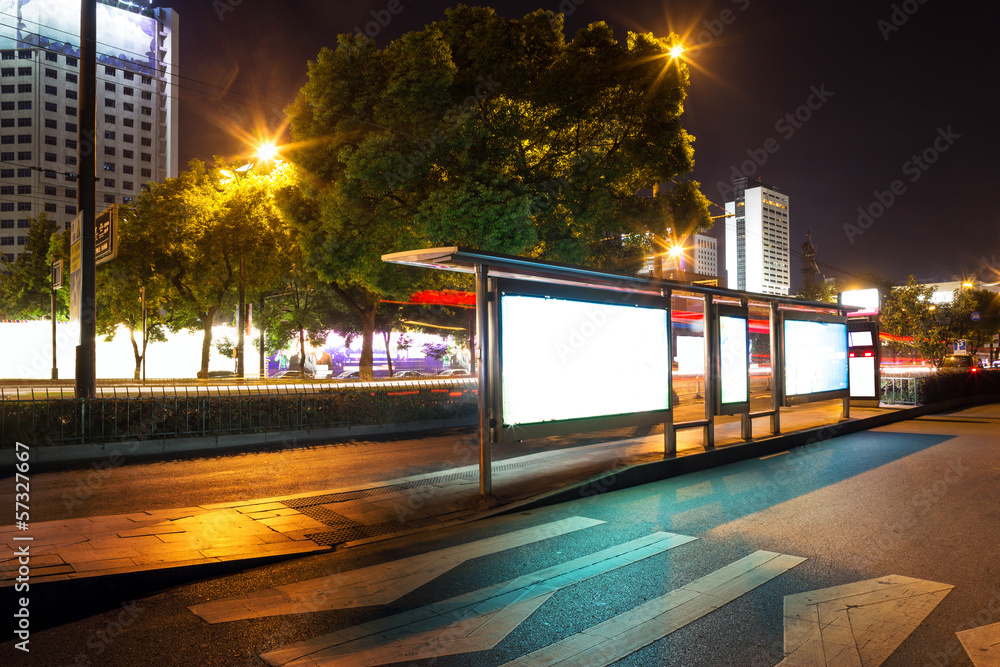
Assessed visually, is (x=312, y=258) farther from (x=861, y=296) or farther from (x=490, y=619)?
(x=861, y=296)

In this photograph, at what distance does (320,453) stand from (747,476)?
744cm

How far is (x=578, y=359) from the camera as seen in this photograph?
27.6 ft

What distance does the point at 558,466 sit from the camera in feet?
31.6

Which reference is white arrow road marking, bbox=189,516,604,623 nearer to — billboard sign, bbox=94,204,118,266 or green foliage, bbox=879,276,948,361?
billboard sign, bbox=94,204,118,266

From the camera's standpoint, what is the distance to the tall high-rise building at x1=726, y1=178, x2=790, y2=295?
5221 inches

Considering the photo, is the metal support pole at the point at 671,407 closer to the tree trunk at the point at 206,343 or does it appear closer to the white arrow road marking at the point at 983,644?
the white arrow road marking at the point at 983,644

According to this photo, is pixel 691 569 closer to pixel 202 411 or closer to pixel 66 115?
pixel 202 411

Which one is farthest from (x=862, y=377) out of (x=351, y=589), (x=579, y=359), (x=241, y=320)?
(x=241, y=320)

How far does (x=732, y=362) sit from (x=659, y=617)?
7.67 m

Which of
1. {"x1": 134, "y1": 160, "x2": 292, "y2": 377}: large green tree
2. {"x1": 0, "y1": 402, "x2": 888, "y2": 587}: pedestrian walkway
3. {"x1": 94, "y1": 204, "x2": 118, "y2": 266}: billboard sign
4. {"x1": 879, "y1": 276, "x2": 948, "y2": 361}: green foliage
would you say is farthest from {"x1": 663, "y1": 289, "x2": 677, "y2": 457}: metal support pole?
{"x1": 879, "y1": 276, "x2": 948, "y2": 361}: green foliage

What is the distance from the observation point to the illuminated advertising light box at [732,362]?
1094 cm

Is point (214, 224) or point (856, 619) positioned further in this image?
point (214, 224)

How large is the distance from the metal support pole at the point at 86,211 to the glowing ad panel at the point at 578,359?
856 cm

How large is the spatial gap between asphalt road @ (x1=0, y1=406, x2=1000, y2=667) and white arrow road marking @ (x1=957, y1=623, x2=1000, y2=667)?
0.23 ft
